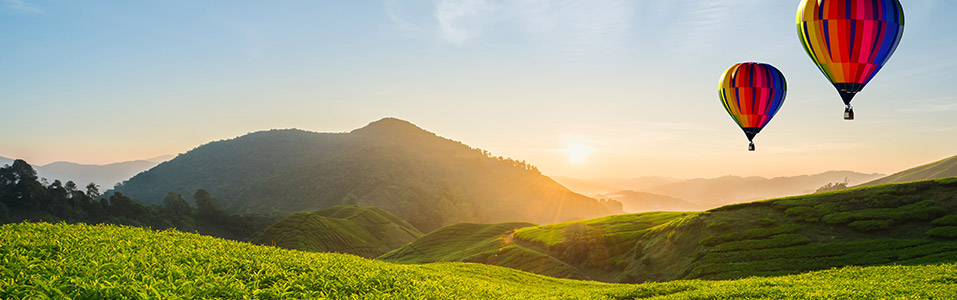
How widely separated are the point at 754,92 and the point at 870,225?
15185mm

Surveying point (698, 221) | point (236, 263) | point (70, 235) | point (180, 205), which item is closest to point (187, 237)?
point (70, 235)

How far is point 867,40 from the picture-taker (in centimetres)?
2911

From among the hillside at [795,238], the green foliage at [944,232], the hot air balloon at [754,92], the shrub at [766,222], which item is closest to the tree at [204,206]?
the hillside at [795,238]

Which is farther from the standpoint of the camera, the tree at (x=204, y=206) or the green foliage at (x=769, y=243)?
the tree at (x=204, y=206)

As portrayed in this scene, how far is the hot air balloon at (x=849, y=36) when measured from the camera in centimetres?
2877

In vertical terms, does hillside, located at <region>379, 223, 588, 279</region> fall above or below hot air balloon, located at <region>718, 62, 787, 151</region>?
below

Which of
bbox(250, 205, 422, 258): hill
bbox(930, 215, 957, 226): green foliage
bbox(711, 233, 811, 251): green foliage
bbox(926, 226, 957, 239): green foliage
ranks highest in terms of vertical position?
bbox(930, 215, 957, 226): green foliage

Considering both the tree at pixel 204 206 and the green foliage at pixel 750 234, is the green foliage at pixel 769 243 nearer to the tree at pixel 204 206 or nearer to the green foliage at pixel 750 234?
the green foliage at pixel 750 234

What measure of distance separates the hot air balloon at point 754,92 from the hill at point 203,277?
16265mm

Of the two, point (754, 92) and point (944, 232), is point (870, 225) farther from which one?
point (754, 92)

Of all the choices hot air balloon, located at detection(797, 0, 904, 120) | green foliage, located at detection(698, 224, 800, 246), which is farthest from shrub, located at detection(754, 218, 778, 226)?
hot air balloon, located at detection(797, 0, 904, 120)

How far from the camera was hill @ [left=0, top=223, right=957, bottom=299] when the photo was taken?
31.7 feet

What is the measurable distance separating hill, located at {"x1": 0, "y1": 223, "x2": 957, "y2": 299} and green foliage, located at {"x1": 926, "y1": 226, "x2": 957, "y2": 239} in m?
16.4

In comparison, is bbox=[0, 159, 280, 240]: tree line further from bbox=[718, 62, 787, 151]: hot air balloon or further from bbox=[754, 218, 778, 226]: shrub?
bbox=[718, 62, 787, 151]: hot air balloon
